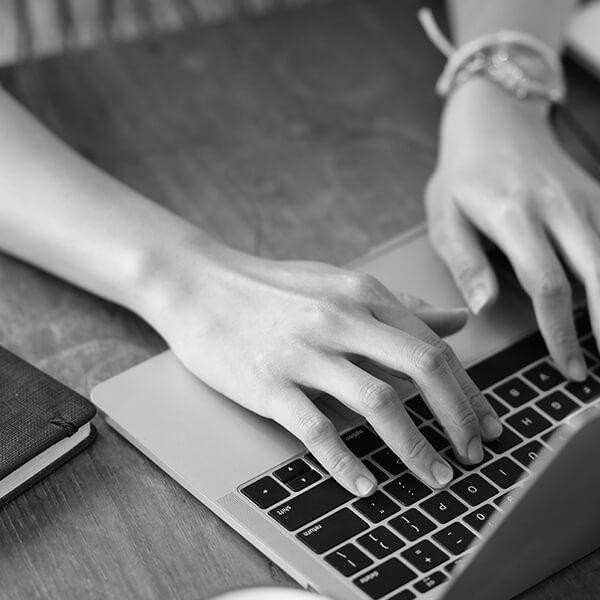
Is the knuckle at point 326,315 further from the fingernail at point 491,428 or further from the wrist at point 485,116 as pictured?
the wrist at point 485,116

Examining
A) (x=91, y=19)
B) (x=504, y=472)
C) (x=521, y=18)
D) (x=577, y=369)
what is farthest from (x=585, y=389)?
(x=91, y=19)

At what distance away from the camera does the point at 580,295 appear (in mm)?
827

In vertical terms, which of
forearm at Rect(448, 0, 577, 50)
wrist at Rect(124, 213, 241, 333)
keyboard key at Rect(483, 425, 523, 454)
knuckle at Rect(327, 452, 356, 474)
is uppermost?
forearm at Rect(448, 0, 577, 50)

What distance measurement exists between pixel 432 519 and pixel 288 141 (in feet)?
1.58

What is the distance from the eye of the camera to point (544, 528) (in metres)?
0.54

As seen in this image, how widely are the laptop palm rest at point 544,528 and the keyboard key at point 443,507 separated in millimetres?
62

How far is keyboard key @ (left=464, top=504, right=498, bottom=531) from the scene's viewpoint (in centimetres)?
62

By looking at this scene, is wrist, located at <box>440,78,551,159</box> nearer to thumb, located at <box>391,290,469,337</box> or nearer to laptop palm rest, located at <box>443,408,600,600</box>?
thumb, located at <box>391,290,469,337</box>

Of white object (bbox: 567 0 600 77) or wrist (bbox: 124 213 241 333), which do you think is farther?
white object (bbox: 567 0 600 77)

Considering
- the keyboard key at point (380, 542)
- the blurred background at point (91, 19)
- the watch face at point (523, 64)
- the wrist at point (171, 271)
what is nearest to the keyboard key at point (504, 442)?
the keyboard key at point (380, 542)

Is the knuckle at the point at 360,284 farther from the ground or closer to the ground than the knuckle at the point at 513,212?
farther from the ground

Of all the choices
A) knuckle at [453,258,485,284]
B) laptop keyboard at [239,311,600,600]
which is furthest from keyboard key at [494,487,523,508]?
knuckle at [453,258,485,284]

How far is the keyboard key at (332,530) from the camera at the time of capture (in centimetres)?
61

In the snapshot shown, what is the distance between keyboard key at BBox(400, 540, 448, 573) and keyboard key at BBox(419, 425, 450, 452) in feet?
0.29
